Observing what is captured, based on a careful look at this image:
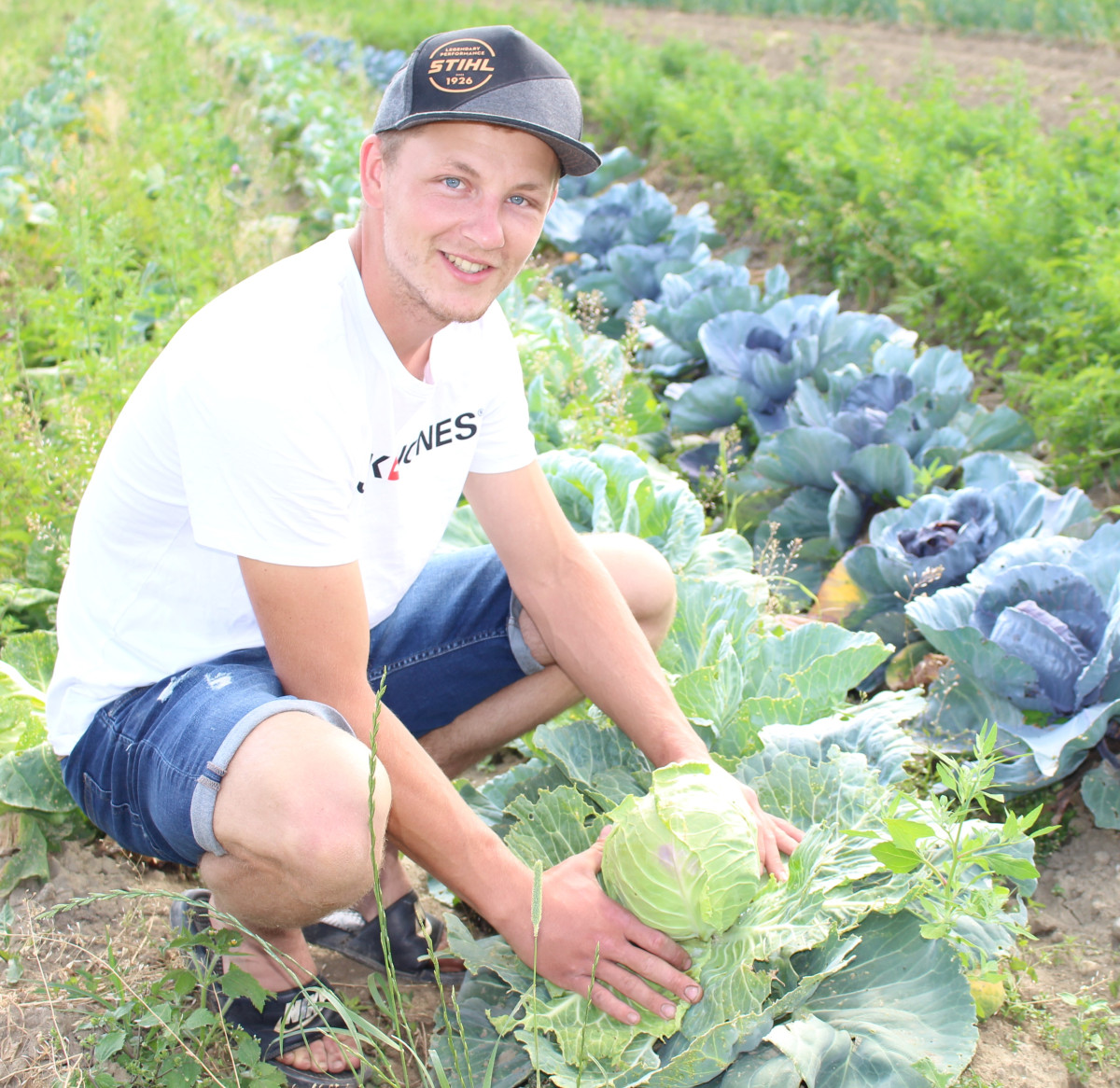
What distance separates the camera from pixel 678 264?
5.51m

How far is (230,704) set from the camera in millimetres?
1896

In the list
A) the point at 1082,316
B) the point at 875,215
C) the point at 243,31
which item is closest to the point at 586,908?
the point at 1082,316

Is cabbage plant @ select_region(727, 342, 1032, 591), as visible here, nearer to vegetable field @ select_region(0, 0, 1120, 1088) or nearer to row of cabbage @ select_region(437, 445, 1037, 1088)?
vegetable field @ select_region(0, 0, 1120, 1088)

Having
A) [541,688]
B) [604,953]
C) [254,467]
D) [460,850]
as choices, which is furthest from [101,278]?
[604,953]

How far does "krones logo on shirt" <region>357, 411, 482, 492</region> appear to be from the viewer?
83.8 inches

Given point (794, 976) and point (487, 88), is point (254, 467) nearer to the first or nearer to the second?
point (487, 88)

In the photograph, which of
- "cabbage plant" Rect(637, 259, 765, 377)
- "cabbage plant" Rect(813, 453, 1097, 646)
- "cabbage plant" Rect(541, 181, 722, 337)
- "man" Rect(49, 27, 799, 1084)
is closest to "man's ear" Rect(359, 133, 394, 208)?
"man" Rect(49, 27, 799, 1084)

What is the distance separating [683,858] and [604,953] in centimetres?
23

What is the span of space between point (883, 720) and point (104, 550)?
1.62 meters

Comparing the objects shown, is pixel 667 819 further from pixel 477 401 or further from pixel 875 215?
pixel 875 215

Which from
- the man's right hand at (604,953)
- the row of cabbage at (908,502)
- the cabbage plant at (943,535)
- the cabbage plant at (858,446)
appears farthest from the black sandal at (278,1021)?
the cabbage plant at (858,446)

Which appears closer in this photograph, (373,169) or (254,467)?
(254,467)

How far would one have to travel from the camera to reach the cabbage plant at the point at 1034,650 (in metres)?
2.51

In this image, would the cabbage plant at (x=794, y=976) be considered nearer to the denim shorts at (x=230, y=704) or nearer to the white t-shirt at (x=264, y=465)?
the denim shorts at (x=230, y=704)
